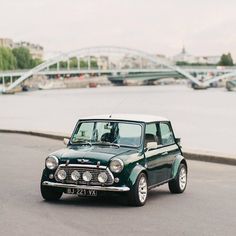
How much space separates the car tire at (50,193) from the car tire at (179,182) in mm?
1785

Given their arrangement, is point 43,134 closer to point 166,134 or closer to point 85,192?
point 166,134

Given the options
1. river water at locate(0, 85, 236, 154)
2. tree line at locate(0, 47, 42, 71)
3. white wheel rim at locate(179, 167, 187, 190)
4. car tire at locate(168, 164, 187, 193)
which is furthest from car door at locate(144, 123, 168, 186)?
tree line at locate(0, 47, 42, 71)

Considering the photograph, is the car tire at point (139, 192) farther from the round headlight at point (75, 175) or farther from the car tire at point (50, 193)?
the car tire at point (50, 193)

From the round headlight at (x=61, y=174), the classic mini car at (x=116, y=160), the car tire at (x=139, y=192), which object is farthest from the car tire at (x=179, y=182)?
the round headlight at (x=61, y=174)

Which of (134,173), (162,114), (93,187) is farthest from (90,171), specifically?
(162,114)

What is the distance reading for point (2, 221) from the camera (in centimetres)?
783

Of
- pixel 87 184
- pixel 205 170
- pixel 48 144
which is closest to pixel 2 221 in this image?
pixel 87 184

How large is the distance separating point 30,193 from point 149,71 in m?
139

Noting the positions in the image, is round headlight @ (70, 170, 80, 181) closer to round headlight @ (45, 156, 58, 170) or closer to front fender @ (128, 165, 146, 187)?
round headlight @ (45, 156, 58, 170)

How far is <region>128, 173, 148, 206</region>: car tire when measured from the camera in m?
8.85

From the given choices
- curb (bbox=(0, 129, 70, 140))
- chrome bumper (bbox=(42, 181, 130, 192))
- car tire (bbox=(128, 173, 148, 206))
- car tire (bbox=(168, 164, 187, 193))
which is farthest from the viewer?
curb (bbox=(0, 129, 70, 140))

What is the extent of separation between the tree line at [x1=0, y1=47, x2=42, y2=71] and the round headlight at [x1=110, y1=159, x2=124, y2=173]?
14679cm

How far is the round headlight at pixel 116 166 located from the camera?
879 centimetres

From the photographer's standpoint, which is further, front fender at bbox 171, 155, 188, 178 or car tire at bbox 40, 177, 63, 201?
front fender at bbox 171, 155, 188, 178
